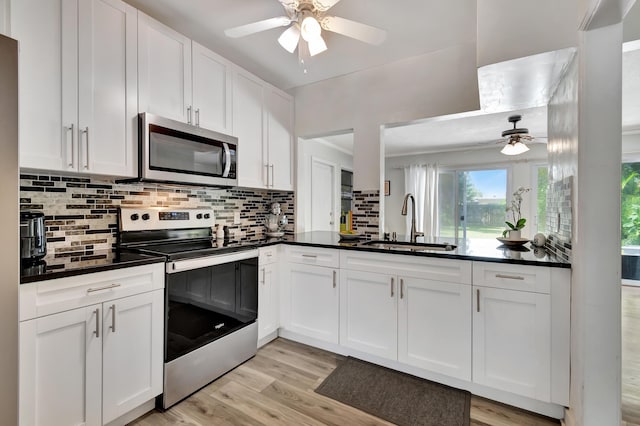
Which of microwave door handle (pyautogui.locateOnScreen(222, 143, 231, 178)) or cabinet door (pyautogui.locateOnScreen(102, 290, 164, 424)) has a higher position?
microwave door handle (pyautogui.locateOnScreen(222, 143, 231, 178))

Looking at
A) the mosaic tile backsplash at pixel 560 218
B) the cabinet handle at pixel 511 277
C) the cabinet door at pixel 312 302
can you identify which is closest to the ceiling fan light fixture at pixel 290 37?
the cabinet door at pixel 312 302

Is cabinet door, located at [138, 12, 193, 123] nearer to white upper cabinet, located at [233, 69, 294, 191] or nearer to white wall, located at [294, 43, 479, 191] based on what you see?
white upper cabinet, located at [233, 69, 294, 191]

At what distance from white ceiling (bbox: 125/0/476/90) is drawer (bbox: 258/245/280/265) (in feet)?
5.67

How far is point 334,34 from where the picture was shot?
91.3 inches

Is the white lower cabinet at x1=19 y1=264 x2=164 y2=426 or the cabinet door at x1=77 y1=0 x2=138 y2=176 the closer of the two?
the white lower cabinet at x1=19 y1=264 x2=164 y2=426

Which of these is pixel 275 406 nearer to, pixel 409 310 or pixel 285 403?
pixel 285 403

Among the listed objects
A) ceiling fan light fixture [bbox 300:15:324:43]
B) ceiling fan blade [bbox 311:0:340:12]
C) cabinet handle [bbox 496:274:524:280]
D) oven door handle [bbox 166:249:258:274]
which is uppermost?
ceiling fan blade [bbox 311:0:340:12]

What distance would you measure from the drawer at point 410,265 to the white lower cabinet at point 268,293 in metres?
0.64

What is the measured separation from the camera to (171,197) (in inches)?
92.8

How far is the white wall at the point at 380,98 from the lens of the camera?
2.51m

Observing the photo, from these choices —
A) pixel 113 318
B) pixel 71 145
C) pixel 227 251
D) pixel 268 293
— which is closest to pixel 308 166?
pixel 268 293

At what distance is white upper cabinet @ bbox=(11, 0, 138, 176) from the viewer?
1.45 meters

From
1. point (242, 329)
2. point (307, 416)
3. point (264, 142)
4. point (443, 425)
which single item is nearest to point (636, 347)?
point (443, 425)

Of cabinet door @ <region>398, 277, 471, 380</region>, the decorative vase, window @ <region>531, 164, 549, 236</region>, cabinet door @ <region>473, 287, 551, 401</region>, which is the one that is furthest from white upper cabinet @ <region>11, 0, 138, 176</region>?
window @ <region>531, 164, 549, 236</region>
